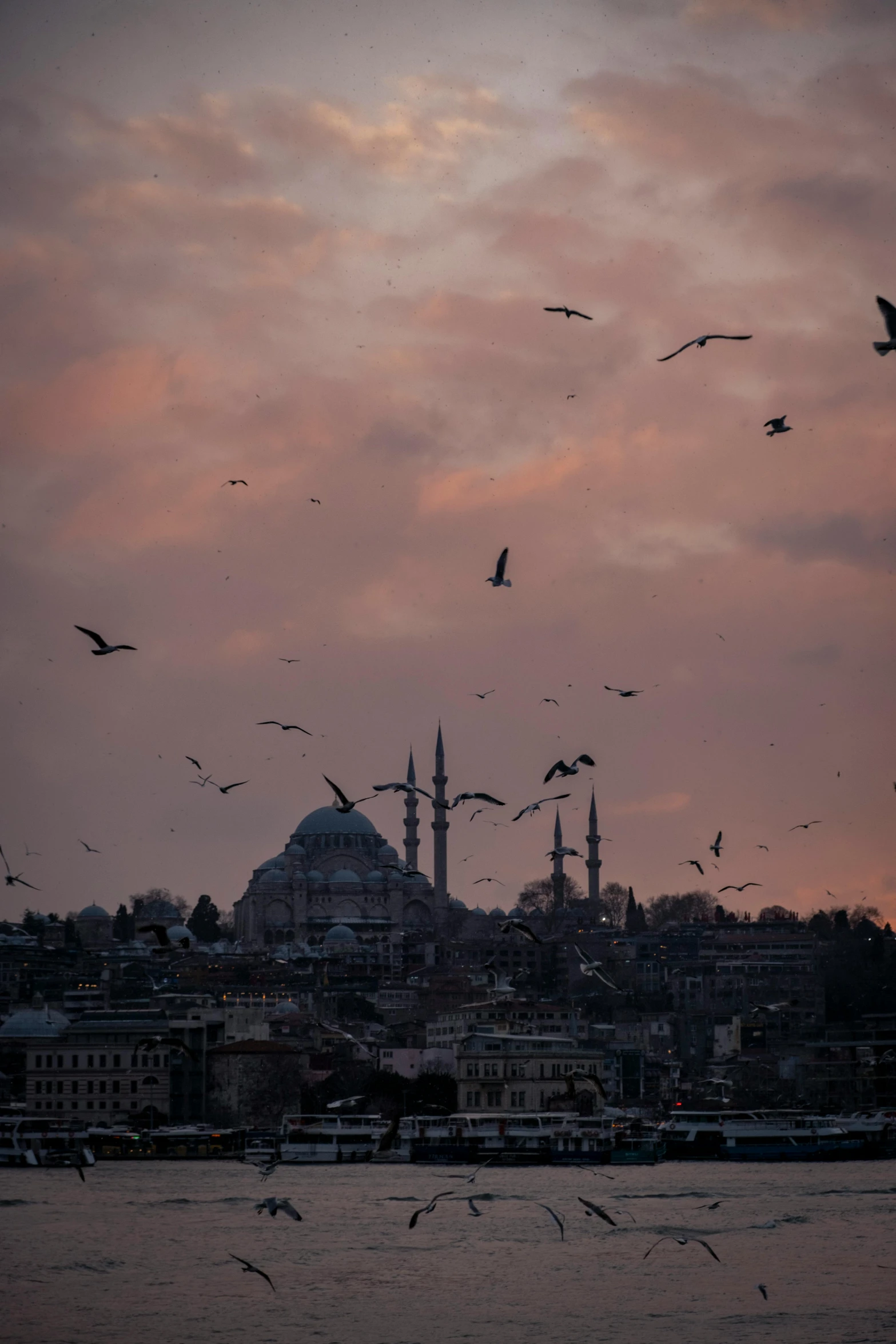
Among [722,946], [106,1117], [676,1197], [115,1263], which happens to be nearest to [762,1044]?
[722,946]

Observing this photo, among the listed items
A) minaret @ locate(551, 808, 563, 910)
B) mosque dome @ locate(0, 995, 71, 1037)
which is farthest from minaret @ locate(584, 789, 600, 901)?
mosque dome @ locate(0, 995, 71, 1037)

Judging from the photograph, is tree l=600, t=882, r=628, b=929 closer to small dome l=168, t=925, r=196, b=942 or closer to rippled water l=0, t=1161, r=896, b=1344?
small dome l=168, t=925, r=196, b=942

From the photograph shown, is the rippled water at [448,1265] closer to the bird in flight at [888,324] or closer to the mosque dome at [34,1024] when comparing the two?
the bird in flight at [888,324]

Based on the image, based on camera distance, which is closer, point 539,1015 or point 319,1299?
point 319,1299

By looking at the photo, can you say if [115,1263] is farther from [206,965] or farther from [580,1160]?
[206,965]

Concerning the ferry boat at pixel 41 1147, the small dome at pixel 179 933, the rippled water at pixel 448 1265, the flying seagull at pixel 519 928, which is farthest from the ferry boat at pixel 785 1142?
the small dome at pixel 179 933
